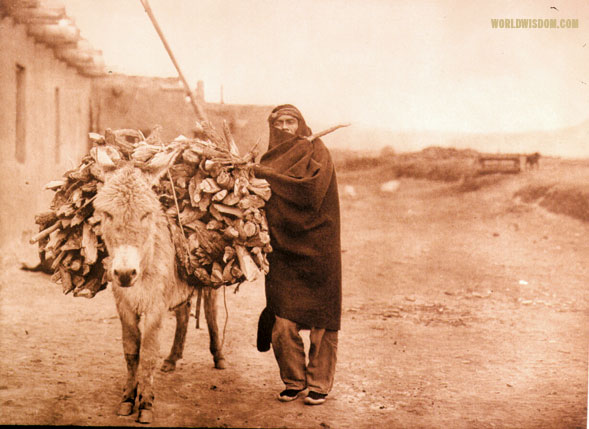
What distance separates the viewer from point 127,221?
2.53 m

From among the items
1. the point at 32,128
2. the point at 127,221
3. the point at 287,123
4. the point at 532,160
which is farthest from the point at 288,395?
the point at 32,128

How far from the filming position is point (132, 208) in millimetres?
2553

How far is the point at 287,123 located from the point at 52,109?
196 cm

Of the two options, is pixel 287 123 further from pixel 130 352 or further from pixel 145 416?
pixel 145 416

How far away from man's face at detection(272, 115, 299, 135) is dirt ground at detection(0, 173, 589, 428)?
3.41 ft

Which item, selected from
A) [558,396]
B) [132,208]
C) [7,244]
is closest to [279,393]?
[132,208]

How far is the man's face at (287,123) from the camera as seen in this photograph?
3.08 meters

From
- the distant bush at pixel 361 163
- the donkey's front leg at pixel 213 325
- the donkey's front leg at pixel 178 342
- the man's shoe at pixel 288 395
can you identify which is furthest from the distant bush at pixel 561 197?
the donkey's front leg at pixel 178 342

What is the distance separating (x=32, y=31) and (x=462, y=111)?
9.90ft

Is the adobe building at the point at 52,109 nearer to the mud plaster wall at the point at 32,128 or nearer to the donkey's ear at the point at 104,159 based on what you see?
the mud plaster wall at the point at 32,128

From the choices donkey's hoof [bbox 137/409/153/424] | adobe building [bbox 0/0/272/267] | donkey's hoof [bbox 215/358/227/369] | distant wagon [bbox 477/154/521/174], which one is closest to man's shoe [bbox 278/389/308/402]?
donkey's hoof [bbox 215/358/227/369]

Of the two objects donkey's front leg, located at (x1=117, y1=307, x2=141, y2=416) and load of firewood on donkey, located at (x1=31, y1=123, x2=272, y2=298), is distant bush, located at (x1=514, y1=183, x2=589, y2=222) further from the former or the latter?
donkey's front leg, located at (x1=117, y1=307, x2=141, y2=416)

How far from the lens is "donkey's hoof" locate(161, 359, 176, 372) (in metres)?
3.44

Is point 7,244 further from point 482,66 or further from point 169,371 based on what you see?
point 482,66
